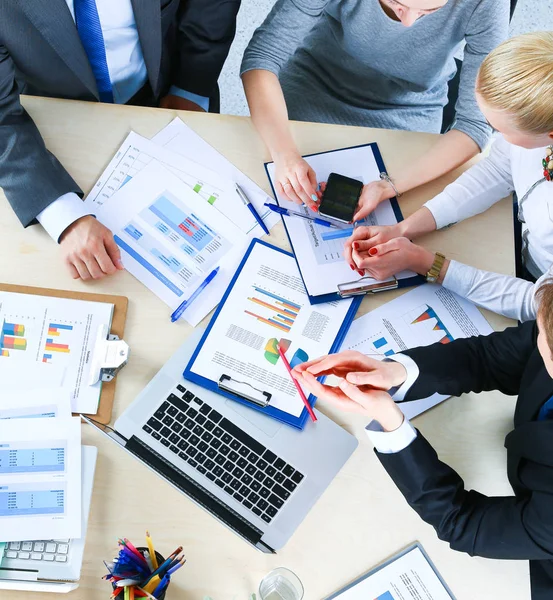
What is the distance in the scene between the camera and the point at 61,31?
4.08 feet

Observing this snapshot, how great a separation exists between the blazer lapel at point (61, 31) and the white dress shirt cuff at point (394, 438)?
945mm

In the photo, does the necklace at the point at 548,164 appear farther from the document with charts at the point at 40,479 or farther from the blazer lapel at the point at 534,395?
the document with charts at the point at 40,479

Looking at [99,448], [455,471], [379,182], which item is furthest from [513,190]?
[99,448]

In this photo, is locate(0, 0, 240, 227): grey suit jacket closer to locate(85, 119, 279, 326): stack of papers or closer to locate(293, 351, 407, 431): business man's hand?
locate(85, 119, 279, 326): stack of papers

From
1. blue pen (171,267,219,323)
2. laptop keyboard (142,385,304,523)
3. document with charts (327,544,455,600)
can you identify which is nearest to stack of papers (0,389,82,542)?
laptop keyboard (142,385,304,523)

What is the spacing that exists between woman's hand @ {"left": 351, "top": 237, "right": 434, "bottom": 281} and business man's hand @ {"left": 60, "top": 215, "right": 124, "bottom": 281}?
48 centimetres

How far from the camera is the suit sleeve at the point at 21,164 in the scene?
1.21 meters

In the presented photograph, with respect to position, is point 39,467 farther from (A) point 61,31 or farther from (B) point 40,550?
(A) point 61,31

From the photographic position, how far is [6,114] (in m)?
1.23

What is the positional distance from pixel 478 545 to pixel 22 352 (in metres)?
0.86

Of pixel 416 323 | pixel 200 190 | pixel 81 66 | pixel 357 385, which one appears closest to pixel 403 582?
pixel 357 385

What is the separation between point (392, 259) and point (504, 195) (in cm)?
33

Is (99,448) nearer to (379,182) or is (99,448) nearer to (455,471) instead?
(455,471)

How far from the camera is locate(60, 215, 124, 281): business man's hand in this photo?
119 cm
